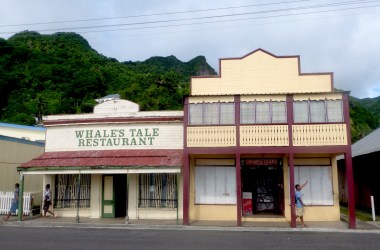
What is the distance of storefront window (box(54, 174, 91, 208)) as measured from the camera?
19.2 meters

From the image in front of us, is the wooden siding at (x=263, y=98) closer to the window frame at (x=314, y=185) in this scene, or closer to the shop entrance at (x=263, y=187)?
the shop entrance at (x=263, y=187)

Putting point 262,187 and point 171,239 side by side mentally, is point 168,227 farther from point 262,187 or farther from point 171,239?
point 262,187

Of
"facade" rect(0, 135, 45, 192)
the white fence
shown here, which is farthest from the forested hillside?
the white fence

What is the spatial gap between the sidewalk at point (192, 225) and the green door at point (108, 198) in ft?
2.04

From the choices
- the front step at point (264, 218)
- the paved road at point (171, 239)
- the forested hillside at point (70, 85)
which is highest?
the forested hillside at point (70, 85)

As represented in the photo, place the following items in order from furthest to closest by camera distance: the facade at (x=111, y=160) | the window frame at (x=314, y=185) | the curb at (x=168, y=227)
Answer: the facade at (x=111, y=160)
the window frame at (x=314, y=185)
the curb at (x=168, y=227)

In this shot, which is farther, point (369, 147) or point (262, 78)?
point (369, 147)

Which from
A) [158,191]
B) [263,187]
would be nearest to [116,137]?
[158,191]

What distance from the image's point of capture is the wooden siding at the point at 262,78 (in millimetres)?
18031

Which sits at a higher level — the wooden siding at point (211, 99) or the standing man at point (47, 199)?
the wooden siding at point (211, 99)

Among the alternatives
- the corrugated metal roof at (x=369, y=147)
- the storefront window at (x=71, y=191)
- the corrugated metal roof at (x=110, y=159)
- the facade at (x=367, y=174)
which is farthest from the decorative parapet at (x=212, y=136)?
the corrugated metal roof at (x=369, y=147)

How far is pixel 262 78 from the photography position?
18312 millimetres

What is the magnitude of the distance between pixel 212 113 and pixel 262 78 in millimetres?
2964

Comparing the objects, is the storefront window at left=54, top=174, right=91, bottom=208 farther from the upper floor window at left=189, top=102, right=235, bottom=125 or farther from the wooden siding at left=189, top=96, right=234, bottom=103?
the wooden siding at left=189, top=96, right=234, bottom=103
